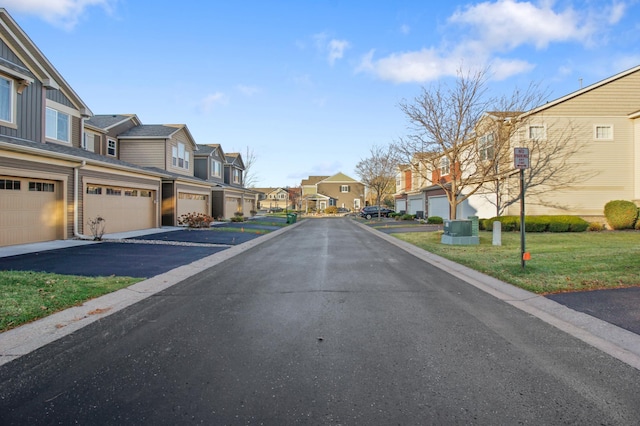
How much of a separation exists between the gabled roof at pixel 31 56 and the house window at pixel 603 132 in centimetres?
2962

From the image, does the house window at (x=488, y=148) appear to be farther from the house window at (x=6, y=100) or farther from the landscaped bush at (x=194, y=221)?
the house window at (x=6, y=100)

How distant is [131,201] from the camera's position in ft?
65.8

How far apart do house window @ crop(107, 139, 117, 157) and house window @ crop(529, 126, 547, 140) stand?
27.6m

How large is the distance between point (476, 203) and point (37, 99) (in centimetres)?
2634

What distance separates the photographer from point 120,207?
19.0 metres

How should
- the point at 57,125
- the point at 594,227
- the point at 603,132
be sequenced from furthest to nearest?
1. the point at 603,132
2. the point at 594,227
3. the point at 57,125

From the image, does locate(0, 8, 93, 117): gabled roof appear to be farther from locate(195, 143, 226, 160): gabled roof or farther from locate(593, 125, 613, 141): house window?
locate(593, 125, 613, 141): house window

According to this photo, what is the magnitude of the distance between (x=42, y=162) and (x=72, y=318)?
1129 centimetres

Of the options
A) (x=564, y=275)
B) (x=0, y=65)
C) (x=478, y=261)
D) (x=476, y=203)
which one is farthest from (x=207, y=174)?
(x=564, y=275)

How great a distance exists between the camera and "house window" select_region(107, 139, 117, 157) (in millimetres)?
24769

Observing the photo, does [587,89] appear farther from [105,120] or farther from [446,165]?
[105,120]

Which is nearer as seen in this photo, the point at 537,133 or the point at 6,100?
the point at 6,100

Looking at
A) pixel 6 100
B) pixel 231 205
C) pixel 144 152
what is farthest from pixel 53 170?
pixel 231 205

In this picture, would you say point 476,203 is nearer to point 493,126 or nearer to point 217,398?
point 493,126
